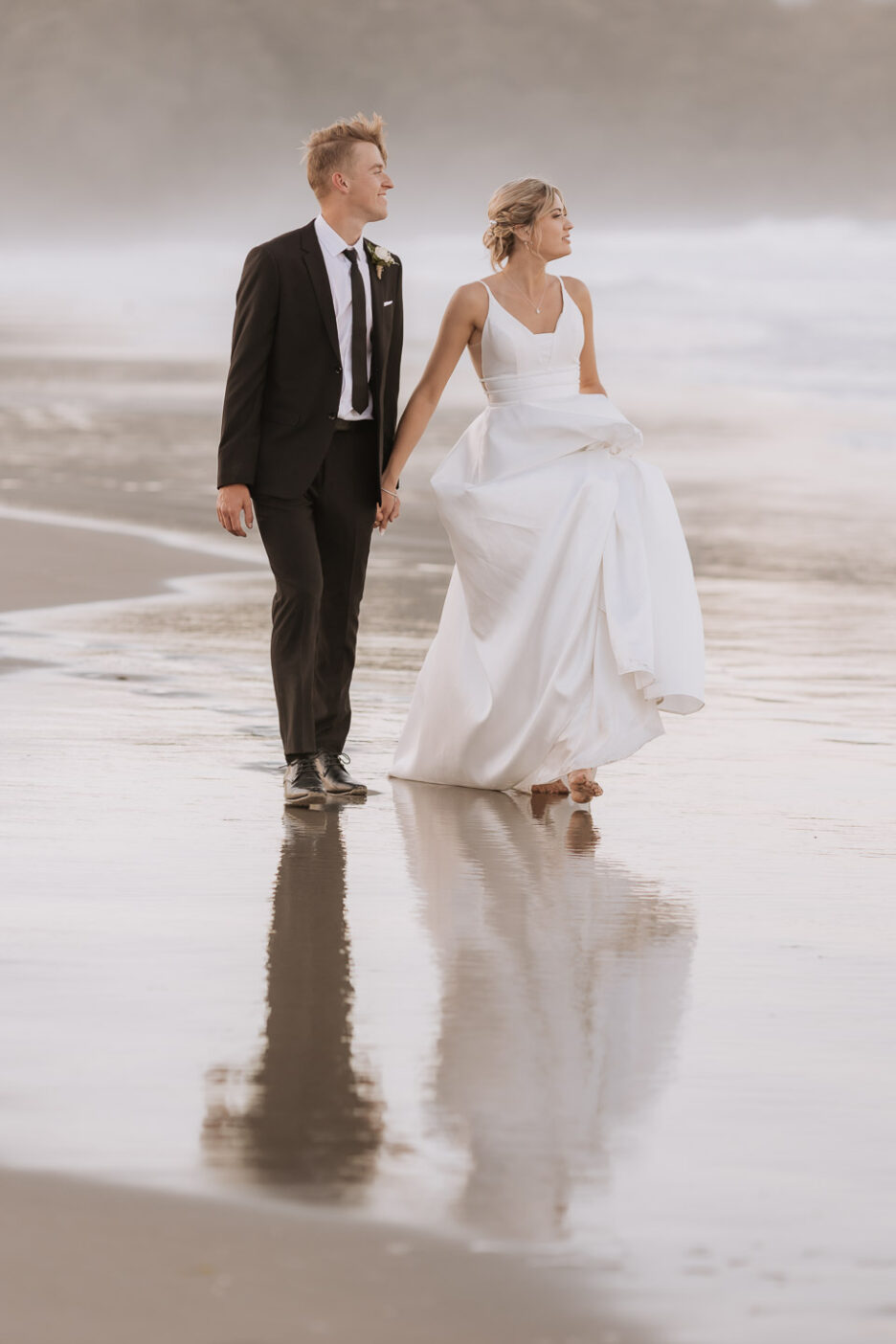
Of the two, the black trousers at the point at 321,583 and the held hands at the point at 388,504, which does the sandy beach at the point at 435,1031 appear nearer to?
the black trousers at the point at 321,583

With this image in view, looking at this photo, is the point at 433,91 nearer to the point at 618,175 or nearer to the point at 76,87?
the point at 618,175

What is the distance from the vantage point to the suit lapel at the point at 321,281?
5.55 m

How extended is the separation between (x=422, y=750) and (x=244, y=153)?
94.5m

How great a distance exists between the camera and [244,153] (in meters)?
96.6

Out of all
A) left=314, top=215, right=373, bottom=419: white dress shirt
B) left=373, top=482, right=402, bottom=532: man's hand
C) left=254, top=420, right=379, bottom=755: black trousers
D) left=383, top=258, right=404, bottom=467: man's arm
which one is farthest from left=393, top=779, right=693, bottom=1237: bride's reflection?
left=314, top=215, right=373, bottom=419: white dress shirt

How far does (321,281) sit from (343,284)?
10cm

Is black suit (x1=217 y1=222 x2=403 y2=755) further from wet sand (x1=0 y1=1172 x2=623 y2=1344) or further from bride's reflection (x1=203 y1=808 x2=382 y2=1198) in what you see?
wet sand (x1=0 y1=1172 x2=623 y2=1344)

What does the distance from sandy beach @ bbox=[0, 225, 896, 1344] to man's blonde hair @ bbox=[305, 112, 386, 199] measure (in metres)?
1.69

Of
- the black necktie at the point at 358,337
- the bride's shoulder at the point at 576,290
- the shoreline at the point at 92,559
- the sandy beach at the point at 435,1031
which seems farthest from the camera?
the shoreline at the point at 92,559

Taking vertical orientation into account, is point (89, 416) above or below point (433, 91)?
below

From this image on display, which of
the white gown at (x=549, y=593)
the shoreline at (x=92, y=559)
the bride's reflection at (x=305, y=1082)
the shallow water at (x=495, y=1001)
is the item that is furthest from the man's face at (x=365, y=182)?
the shoreline at (x=92, y=559)

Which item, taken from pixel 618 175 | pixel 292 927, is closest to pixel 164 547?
pixel 292 927

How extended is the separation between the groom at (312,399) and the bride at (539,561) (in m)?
0.16

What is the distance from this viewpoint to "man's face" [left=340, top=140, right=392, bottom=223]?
5.61 m
